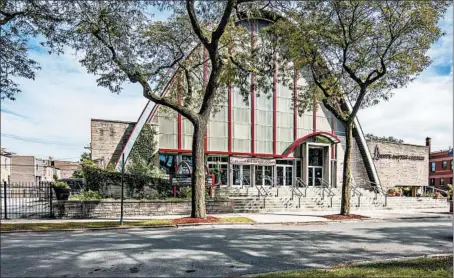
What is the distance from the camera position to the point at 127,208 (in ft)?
54.9

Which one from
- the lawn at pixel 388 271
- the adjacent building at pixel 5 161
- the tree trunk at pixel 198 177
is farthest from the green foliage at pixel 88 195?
the lawn at pixel 388 271

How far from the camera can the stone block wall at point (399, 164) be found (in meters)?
33.4

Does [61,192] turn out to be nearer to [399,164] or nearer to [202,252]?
[202,252]

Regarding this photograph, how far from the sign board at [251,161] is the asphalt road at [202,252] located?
16.6 m

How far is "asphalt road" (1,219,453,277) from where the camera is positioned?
6223 mm

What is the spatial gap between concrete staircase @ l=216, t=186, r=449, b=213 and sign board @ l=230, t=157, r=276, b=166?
376 cm

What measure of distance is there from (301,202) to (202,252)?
14.2 m

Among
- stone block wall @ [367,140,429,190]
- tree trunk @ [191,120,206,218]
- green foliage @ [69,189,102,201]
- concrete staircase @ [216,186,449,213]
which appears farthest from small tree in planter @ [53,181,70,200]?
stone block wall @ [367,140,429,190]

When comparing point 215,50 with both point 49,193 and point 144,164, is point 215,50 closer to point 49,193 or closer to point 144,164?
point 49,193

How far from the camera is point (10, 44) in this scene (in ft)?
31.9

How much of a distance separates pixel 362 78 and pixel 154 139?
1443cm

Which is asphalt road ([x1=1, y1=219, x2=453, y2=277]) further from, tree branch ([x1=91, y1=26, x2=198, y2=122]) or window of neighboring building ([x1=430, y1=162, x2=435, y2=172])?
window of neighboring building ([x1=430, y1=162, x2=435, y2=172])

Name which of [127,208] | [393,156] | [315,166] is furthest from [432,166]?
[127,208]

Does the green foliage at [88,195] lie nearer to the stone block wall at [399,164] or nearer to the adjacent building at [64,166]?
the stone block wall at [399,164]
